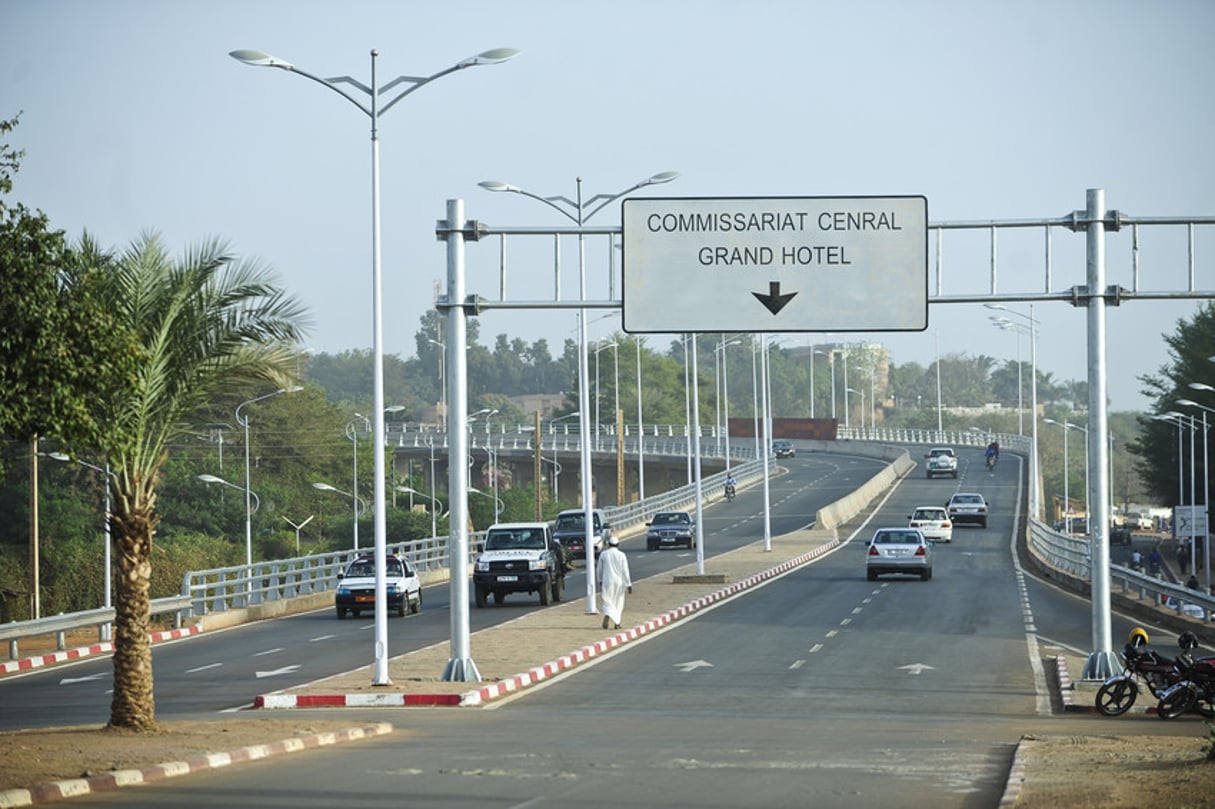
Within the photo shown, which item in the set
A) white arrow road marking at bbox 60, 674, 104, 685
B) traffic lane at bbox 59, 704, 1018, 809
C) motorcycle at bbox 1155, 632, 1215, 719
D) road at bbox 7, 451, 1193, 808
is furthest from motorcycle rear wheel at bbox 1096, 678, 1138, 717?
white arrow road marking at bbox 60, 674, 104, 685

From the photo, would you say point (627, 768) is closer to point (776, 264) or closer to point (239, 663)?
point (776, 264)

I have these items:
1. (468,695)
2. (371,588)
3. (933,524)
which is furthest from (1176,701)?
(933,524)

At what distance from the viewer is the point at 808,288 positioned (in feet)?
80.8

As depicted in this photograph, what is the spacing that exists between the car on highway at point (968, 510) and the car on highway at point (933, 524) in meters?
9.37

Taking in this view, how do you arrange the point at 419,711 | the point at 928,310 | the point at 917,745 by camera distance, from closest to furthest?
the point at 917,745
the point at 419,711
the point at 928,310

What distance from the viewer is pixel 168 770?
16.2 meters

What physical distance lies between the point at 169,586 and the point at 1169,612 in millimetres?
49723

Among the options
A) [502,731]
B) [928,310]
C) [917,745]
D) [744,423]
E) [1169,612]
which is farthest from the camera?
[744,423]

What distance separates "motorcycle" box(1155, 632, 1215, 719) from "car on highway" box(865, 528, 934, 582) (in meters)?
→ 29.9

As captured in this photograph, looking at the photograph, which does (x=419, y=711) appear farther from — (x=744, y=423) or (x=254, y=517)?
(x=744, y=423)

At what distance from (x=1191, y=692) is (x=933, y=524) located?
49.5m

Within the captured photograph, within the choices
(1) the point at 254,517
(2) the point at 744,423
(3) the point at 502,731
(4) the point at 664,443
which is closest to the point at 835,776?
(3) the point at 502,731

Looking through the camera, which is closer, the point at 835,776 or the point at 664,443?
the point at 835,776

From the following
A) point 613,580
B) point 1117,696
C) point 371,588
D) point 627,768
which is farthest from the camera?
point 371,588
